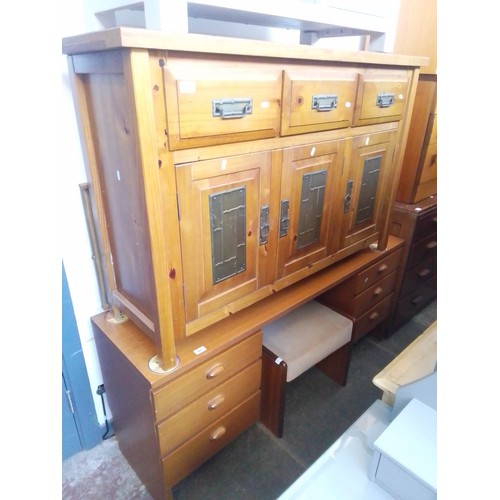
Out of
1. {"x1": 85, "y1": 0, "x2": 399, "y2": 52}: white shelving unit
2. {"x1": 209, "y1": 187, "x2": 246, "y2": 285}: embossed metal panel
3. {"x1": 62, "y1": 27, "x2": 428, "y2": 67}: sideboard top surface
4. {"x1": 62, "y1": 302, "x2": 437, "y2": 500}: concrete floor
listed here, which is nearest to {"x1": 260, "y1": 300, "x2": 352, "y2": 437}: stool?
{"x1": 62, "y1": 302, "x2": 437, "y2": 500}: concrete floor

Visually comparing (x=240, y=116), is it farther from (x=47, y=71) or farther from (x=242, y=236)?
(x=47, y=71)

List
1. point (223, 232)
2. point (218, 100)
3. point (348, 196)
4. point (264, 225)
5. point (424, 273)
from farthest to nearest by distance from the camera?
point (424, 273) < point (348, 196) < point (264, 225) < point (223, 232) < point (218, 100)

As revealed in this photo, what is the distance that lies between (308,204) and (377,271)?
74 centimetres

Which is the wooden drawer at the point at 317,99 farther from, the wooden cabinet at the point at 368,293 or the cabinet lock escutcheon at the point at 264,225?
the wooden cabinet at the point at 368,293

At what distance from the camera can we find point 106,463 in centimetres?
151

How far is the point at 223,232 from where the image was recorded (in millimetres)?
1067

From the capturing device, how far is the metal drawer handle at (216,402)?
125 centimetres

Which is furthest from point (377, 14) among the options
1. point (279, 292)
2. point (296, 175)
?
point (279, 292)

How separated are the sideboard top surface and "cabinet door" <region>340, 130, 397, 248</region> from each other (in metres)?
0.38

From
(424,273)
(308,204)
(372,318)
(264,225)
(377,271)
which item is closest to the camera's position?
(264,225)

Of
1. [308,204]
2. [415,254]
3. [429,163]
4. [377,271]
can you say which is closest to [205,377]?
[308,204]

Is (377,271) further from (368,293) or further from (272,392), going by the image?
(272,392)

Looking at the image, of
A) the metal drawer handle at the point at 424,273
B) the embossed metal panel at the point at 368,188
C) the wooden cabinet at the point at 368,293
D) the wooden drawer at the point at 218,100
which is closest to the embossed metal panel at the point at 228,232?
the wooden drawer at the point at 218,100

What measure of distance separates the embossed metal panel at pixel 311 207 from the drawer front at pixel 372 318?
0.65 metres
